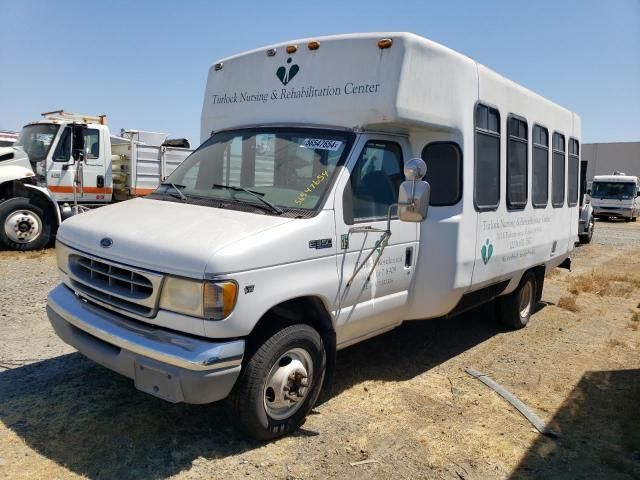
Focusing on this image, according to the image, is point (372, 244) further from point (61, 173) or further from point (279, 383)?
point (61, 173)

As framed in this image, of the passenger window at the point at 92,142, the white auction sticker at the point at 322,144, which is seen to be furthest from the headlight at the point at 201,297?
the passenger window at the point at 92,142

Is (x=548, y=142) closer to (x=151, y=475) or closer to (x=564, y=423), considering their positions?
(x=564, y=423)

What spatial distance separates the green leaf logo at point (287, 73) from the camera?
15.6 ft

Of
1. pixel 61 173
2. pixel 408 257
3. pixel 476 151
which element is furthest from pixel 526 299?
pixel 61 173

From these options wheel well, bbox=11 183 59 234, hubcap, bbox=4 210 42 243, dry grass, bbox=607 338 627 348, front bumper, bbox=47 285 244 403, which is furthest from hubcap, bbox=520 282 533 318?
hubcap, bbox=4 210 42 243

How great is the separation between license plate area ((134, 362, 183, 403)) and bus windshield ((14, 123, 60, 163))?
31.3ft

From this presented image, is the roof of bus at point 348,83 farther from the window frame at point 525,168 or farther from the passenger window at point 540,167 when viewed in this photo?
the passenger window at point 540,167

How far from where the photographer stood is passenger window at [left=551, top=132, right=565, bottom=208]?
290 inches

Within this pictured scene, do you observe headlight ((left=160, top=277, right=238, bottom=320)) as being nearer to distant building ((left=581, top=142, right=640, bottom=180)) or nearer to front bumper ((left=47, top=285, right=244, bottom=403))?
front bumper ((left=47, top=285, right=244, bottom=403))

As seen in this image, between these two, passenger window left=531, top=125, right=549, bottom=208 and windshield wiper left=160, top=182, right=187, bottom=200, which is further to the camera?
passenger window left=531, top=125, right=549, bottom=208

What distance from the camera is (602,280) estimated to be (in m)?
10.5

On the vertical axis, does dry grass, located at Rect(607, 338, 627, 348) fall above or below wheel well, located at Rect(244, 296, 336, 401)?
below

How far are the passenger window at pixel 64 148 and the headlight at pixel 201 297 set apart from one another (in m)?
9.49

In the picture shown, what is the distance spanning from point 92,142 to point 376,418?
10.1m
